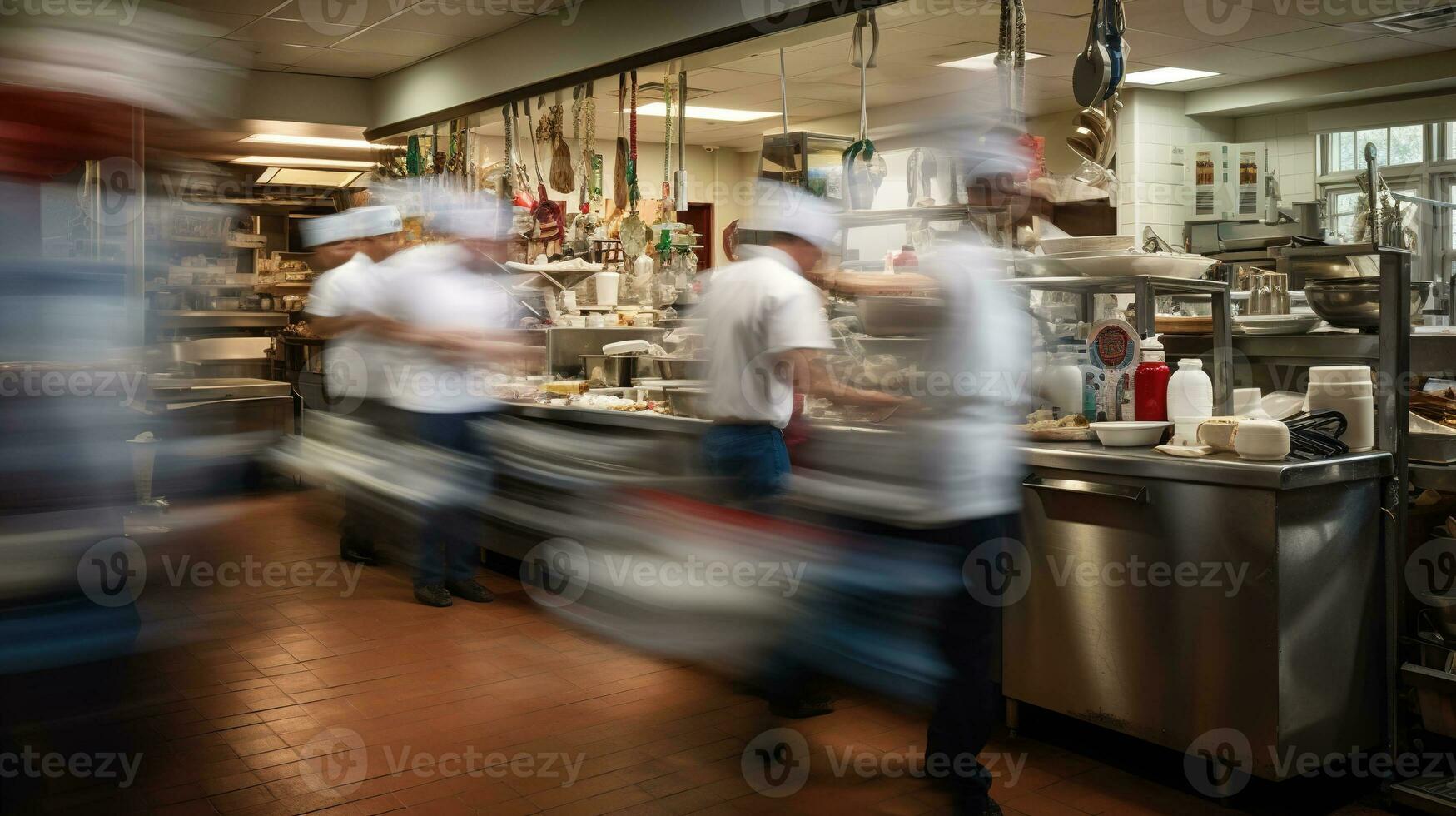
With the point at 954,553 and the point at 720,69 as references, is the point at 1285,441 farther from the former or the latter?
the point at 720,69

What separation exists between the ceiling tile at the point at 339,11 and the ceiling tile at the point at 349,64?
0.83m

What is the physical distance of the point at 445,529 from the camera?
4.96m

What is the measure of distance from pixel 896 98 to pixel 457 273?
6485 millimetres

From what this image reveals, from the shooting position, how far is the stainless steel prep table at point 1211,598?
104 inches

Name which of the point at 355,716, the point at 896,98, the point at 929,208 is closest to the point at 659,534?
the point at 355,716

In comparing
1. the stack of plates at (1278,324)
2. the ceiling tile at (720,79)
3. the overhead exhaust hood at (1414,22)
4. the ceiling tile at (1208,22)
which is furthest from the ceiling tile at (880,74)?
the stack of plates at (1278,324)

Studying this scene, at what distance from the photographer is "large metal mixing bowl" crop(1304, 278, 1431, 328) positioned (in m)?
3.11

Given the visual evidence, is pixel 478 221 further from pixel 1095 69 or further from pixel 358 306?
pixel 1095 69

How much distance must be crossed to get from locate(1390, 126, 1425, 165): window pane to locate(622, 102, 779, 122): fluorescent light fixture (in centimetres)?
542

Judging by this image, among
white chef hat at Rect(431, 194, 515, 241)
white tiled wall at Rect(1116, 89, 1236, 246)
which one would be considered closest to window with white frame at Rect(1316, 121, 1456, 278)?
white tiled wall at Rect(1116, 89, 1236, 246)

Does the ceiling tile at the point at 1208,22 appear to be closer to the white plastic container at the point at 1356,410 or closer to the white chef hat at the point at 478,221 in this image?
the white chef hat at the point at 478,221

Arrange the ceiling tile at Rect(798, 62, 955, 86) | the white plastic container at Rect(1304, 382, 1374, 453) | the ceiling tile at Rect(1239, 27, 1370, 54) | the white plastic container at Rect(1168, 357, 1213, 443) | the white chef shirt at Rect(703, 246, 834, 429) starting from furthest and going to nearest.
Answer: the ceiling tile at Rect(798, 62, 955, 86) → the ceiling tile at Rect(1239, 27, 1370, 54) → the white chef shirt at Rect(703, 246, 834, 429) → the white plastic container at Rect(1168, 357, 1213, 443) → the white plastic container at Rect(1304, 382, 1374, 453)

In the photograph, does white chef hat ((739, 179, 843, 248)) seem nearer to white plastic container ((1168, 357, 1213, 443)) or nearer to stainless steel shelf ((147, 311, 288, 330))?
white plastic container ((1168, 357, 1213, 443))

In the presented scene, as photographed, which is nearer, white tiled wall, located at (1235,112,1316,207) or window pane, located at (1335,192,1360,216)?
window pane, located at (1335,192,1360,216)
